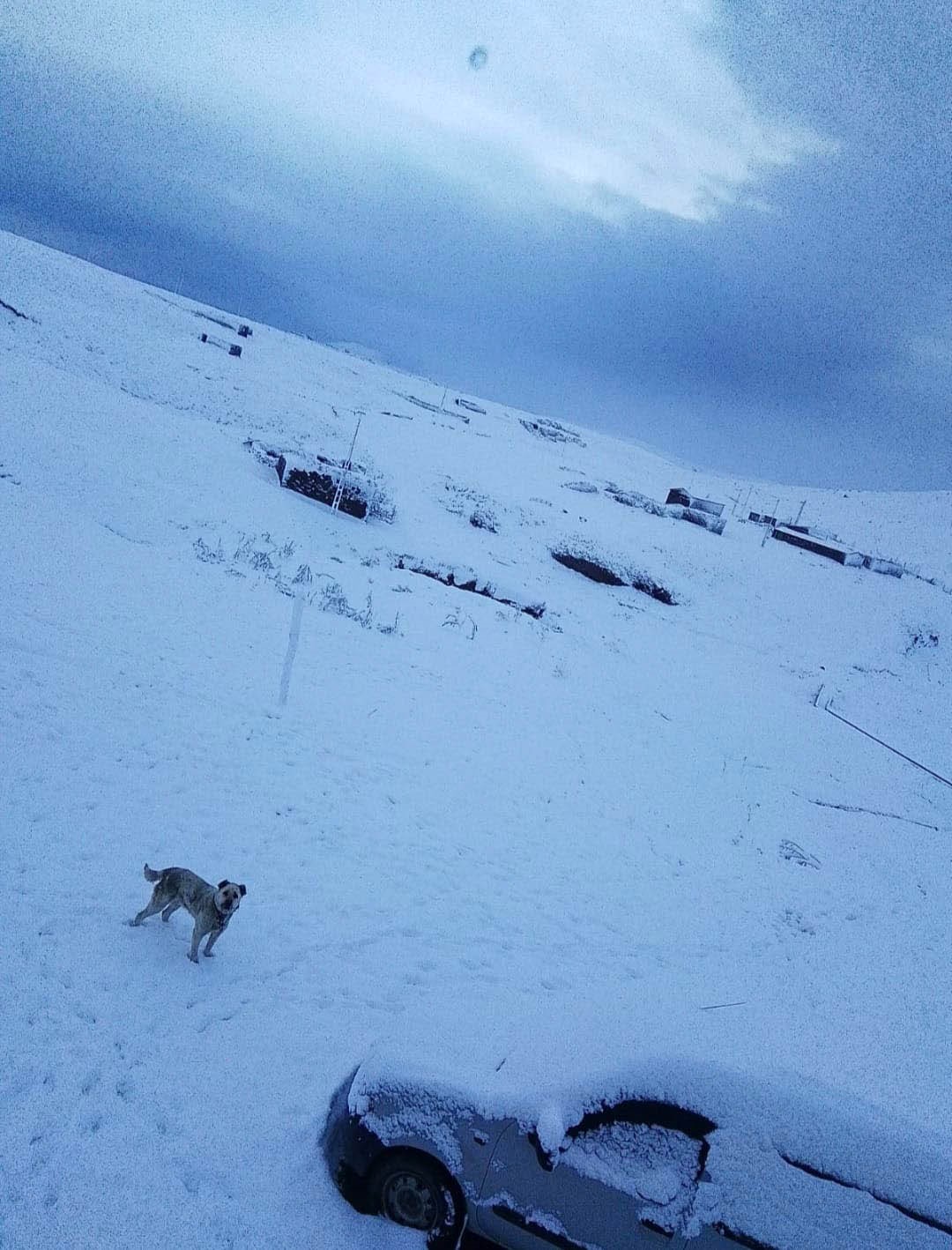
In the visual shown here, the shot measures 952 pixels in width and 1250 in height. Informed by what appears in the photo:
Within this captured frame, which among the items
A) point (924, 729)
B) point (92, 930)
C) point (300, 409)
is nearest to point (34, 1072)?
point (92, 930)

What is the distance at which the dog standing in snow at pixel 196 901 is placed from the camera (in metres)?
5.93

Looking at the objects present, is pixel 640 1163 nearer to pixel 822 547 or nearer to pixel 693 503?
pixel 822 547

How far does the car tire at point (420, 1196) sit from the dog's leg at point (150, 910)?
3200mm

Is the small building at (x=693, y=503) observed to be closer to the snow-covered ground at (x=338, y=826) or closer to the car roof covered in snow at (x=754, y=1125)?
the snow-covered ground at (x=338, y=826)

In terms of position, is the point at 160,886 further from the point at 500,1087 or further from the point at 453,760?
the point at 453,760

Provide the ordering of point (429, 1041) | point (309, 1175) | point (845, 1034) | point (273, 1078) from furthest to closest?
1. point (845, 1034)
2. point (429, 1041)
3. point (273, 1078)
4. point (309, 1175)

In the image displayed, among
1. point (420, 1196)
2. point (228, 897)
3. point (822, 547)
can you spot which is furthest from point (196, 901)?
point (822, 547)

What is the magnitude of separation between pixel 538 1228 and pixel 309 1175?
1645mm

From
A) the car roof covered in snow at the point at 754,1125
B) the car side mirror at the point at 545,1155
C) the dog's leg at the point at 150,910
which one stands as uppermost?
the car roof covered in snow at the point at 754,1125

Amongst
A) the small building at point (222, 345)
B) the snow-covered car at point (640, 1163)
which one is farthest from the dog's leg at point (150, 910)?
the small building at point (222, 345)

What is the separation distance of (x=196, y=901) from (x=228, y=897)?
500 millimetres

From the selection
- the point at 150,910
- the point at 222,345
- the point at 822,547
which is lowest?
the point at 150,910

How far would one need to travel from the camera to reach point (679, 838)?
1251 cm

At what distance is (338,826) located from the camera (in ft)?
30.6
